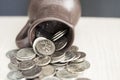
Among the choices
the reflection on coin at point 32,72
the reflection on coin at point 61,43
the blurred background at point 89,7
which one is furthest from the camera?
the blurred background at point 89,7

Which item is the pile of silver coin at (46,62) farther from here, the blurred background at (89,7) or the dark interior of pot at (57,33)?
the blurred background at (89,7)

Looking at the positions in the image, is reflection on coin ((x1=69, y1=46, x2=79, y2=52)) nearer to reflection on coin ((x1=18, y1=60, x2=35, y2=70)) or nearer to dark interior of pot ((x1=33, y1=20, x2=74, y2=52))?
dark interior of pot ((x1=33, y1=20, x2=74, y2=52))

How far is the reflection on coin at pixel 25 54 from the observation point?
33.8 inches

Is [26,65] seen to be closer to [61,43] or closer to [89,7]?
[61,43]

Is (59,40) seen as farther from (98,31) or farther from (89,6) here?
(89,6)

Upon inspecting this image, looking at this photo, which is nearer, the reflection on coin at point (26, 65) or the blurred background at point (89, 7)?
the reflection on coin at point (26, 65)

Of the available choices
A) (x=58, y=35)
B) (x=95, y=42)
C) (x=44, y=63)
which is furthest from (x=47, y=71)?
(x=95, y=42)

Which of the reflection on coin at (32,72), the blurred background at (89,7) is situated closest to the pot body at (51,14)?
the reflection on coin at (32,72)

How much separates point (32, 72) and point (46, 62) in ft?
0.21

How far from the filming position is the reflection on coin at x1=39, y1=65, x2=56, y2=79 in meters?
0.81

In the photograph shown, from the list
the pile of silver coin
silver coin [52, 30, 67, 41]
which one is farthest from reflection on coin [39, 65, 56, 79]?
silver coin [52, 30, 67, 41]

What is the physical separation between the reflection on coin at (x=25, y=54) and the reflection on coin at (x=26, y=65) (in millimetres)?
20

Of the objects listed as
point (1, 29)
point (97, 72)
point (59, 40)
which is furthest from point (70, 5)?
point (1, 29)

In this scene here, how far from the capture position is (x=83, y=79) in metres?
0.80
